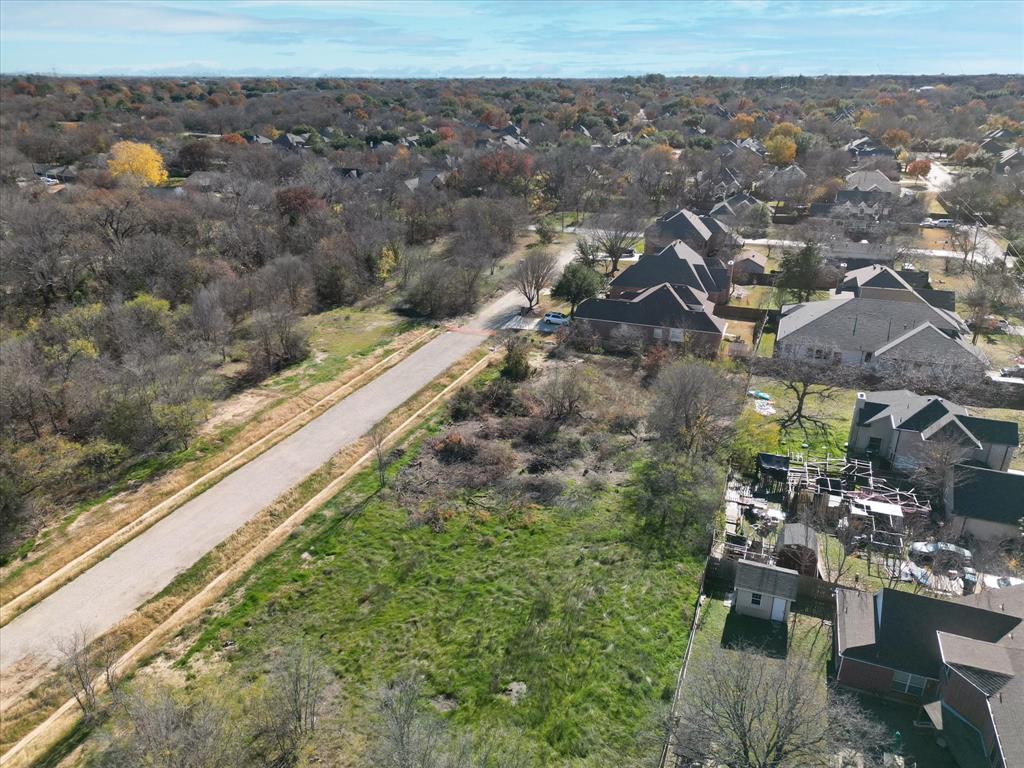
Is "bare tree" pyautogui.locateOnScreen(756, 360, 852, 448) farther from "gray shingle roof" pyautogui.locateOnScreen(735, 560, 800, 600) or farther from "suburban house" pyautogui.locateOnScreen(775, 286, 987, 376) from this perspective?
"gray shingle roof" pyautogui.locateOnScreen(735, 560, 800, 600)

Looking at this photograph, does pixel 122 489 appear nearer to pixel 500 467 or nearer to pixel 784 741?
pixel 500 467

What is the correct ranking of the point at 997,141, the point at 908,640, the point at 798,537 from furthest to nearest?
the point at 997,141
the point at 798,537
the point at 908,640

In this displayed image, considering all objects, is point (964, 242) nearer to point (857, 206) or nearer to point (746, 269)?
point (857, 206)

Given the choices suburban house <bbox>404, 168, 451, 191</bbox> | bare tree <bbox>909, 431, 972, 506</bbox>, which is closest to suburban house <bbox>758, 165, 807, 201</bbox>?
suburban house <bbox>404, 168, 451, 191</bbox>

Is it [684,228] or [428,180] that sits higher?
[428,180]

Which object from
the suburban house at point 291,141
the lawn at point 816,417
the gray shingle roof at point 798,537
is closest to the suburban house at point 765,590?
the gray shingle roof at point 798,537

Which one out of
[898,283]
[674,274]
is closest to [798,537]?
[674,274]
